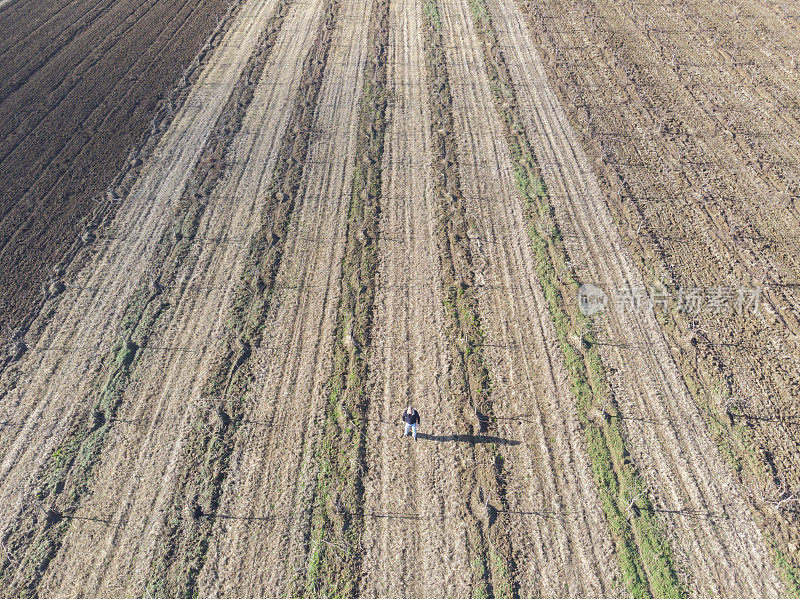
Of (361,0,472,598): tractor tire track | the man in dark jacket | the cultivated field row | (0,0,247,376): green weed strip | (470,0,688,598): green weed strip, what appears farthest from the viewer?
(0,0,247,376): green weed strip

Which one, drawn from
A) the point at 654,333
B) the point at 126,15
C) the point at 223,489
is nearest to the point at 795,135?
the point at 654,333

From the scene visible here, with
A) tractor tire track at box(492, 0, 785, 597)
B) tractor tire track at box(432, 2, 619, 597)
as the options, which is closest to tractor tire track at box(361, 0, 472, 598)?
tractor tire track at box(432, 2, 619, 597)

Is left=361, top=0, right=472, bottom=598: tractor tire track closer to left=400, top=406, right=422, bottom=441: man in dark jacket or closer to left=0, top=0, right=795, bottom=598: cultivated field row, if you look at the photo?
left=0, top=0, right=795, bottom=598: cultivated field row

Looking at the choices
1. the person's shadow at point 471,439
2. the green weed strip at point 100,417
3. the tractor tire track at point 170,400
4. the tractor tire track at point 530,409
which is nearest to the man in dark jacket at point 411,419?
the person's shadow at point 471,439

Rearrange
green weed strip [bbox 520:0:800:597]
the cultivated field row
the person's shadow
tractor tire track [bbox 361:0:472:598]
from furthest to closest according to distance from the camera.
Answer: the person's shadow
green weed strip [bbox 520:0:800:597]
the cultivated field row
tractor tire track [bbox 361:0:472:598]

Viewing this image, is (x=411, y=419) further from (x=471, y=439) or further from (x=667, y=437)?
(x=667, y=437)

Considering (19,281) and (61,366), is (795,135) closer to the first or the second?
(61,366)

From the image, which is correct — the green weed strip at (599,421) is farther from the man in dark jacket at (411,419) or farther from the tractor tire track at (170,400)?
the tractor tire track at (170,400)

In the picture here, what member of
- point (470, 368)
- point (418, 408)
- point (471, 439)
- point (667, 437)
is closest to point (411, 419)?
point (418, 408)
